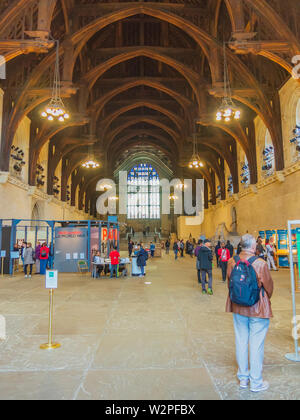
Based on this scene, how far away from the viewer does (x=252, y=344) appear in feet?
9.33

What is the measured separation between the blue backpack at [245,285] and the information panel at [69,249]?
1120 centimetres

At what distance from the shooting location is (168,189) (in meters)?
46.2

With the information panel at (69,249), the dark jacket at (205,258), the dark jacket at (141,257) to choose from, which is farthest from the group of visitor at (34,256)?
the dark jacket at (205,258)

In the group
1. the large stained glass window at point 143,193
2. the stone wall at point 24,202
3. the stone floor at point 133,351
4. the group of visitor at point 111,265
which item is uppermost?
the large stained glass window at point 143,193

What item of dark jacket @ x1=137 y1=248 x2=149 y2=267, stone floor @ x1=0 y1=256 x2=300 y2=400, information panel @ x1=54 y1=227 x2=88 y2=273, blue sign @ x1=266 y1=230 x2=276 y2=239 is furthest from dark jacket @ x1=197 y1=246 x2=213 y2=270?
blue sign @ x1=266 y1=230 x2=276 y2=239

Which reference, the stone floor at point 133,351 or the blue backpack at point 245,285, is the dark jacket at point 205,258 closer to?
the stone floor at point 133,351

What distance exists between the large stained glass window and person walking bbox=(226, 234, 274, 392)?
45.0m

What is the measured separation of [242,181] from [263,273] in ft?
63.3

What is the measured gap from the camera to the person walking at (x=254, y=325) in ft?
9.20

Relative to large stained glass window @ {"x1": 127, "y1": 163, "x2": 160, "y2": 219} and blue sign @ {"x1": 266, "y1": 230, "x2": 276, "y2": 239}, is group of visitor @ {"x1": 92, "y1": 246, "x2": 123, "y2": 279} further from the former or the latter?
large stained glass window @ {"x1": 127, "y1": 163, "x2": 160, "y2": 219}

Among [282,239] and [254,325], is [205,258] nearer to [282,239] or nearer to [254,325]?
[254,325]

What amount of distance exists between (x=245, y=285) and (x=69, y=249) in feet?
37.9
